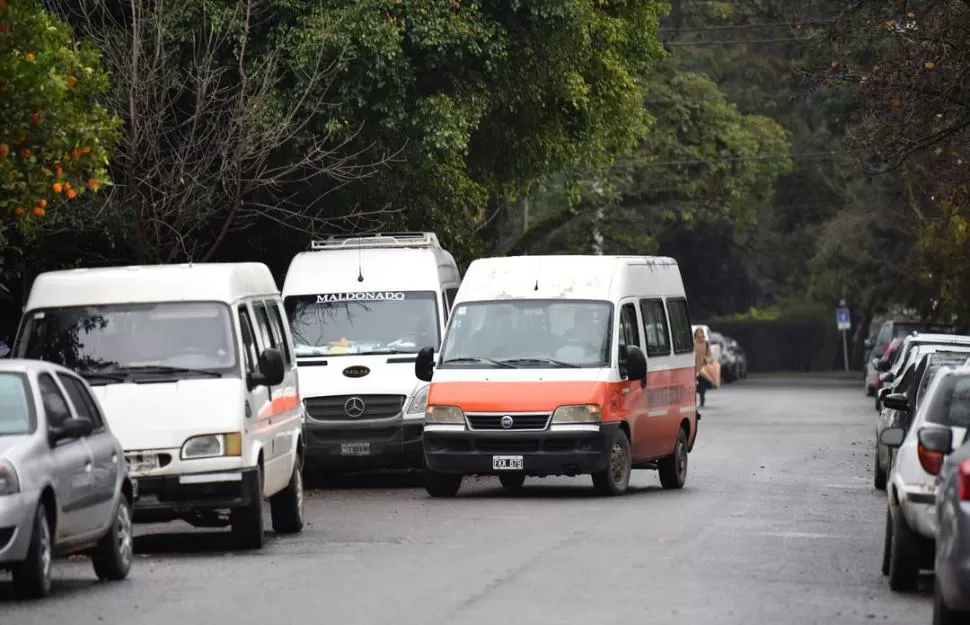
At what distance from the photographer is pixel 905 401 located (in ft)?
63.5

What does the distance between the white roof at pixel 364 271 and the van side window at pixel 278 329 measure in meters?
4.73

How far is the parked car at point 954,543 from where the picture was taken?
948 cm

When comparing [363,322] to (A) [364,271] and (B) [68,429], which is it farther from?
(B) [68,429]

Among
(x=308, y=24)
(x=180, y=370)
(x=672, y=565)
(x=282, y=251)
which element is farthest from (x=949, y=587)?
(x=282, y=251)

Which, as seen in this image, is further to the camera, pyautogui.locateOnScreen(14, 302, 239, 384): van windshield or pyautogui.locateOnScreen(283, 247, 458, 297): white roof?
pyautogui.locateOnScreen(283, 247, 458, 297): white roof

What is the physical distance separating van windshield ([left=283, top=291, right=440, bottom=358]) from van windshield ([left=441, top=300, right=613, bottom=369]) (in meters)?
1.51

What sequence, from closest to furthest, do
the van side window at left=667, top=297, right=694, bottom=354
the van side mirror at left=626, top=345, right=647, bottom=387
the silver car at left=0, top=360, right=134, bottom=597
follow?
the silver car at left=0, top=360, right=134, bottom=597 < the van side mirror at left=626, top=345, right=647, bottom=387 < the van side window at left=667, top=297, right=694, bottom=354

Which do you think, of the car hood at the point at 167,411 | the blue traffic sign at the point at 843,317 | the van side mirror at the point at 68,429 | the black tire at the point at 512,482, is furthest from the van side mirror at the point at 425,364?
the blue traffic sign at the point at 843,317

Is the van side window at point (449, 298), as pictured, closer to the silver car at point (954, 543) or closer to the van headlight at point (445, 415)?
the van headlight at point (445, 415)

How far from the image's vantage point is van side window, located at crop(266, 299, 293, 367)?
17766 millimetres

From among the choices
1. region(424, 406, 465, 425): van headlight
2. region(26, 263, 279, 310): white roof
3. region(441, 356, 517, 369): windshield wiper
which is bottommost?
region(424, 406, 465, 425): van headlight

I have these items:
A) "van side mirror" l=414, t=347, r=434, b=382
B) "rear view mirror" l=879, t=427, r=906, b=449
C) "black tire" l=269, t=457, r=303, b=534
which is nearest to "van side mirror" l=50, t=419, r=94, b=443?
"black tire" l=269, t=457, r=303, b=534

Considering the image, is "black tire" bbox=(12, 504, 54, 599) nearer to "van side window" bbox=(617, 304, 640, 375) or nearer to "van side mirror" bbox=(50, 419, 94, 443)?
"van side mirror" bbox=(50, 419, 94, 443)

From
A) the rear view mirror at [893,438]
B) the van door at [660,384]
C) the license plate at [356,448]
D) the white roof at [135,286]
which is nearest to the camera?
the rear view mirror at [893,438]
